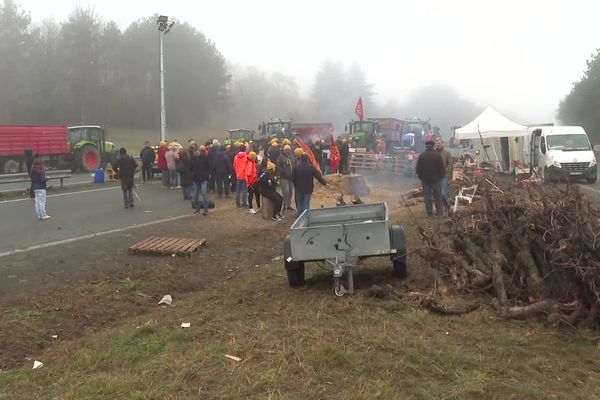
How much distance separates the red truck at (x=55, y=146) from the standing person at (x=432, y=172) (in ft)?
67.9

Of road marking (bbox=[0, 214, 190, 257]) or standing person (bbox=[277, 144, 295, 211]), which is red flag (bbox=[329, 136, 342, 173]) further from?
road marking (bbox=[0, 214, 190, 257])

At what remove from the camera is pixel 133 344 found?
17.7ft

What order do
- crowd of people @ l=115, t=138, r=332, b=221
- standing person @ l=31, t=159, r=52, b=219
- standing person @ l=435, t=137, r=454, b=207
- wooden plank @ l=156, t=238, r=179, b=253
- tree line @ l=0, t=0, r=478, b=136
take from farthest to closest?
tree line @ l=0, t=0, r=478, b=136 → standing person @ l=31, t=159, r=52, b=219 → standing person @ l=435, t=137, r=454, b=207 → crowd of people @ l=115, t=138, r=332, b=221 → wooden plank @ l=156, t=238, r=179, b=253

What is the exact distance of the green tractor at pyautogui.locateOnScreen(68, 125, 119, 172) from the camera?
28688 millimetres

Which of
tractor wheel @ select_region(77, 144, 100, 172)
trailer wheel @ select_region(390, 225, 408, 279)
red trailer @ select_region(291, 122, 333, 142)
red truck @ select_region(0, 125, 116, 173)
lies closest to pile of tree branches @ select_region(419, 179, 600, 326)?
trailer wheel @ select_region(390, 225, 408, 279)

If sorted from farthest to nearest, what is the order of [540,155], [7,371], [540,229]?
[540,155], [540,229], [7,371]

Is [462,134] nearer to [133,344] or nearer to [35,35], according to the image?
[133,344]

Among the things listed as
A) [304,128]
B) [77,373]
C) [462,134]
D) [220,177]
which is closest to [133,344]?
[77,373]

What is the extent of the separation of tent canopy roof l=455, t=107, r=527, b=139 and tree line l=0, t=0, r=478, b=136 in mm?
42315

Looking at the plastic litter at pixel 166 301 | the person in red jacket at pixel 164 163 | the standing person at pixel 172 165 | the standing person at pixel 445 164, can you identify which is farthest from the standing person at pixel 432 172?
the person in red jacket at pixel 164 163

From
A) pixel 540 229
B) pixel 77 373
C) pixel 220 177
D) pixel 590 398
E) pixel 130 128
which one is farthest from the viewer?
pixel 130 128

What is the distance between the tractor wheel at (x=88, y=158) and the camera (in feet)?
94.0

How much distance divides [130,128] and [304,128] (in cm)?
3206

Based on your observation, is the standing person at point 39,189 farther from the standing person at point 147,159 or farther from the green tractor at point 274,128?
the green tractor at point 274,128
